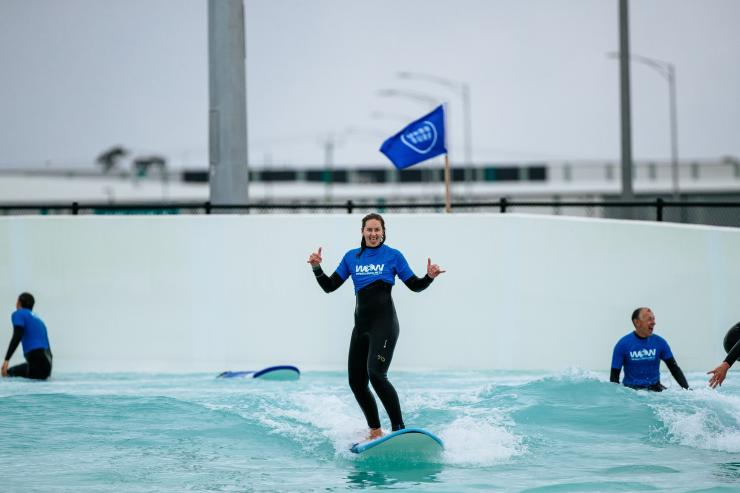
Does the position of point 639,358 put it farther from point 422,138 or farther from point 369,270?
point 422,138

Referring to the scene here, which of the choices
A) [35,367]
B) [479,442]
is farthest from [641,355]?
[35,367]

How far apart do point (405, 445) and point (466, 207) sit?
8.54m

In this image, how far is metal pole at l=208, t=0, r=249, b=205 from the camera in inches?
693

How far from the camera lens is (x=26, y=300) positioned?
15.2 meters

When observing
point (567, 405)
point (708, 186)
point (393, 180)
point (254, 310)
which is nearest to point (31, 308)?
point (254, 310)

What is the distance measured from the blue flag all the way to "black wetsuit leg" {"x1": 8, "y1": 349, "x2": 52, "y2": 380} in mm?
Result: 5598

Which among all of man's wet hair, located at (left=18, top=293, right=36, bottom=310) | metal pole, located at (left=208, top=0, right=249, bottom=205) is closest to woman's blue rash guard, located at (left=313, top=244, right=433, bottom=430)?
man's wet hair, located at (left=18, top=293, right=36, bottom=310)

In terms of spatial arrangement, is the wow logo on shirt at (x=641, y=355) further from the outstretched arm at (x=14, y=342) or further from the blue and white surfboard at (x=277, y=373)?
the outstretched arm at (x=14, y=342)

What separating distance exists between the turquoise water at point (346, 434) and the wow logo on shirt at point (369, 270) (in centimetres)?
165

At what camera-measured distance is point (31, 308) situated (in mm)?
15305

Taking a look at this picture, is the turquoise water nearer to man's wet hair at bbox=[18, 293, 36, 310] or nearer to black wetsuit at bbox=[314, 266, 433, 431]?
black wetsuit at bbox=[314, 266, 433, 431]

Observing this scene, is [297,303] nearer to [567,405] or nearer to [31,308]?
[31,308]

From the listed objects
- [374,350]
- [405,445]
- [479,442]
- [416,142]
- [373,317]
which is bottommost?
[479,442]

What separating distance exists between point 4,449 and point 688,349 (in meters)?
9.12
